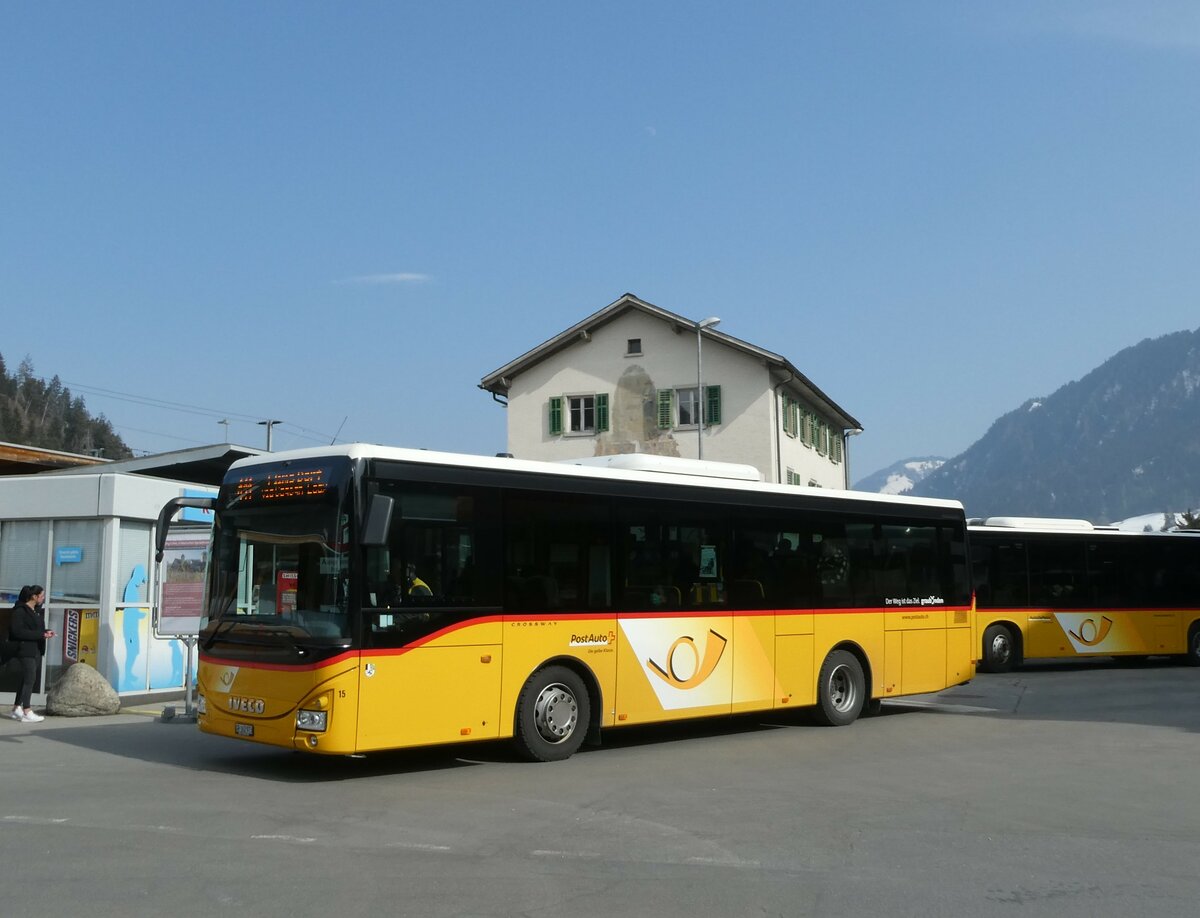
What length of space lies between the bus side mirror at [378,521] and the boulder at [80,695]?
8.53m

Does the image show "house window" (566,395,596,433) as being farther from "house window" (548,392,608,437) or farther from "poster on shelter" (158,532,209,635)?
"poster on shelter" (158,532,209,635)

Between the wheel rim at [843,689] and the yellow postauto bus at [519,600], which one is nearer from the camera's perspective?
the yellow postauto bus at [519,600]

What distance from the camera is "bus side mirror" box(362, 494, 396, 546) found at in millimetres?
10297

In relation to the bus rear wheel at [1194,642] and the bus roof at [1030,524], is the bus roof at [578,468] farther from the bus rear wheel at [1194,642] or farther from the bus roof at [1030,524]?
the bus rear wheel at [1194,642]

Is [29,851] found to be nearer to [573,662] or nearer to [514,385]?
[573,662]

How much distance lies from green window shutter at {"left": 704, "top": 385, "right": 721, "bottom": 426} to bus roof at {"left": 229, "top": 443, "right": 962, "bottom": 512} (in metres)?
31.5

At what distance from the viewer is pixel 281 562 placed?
11.0 metres

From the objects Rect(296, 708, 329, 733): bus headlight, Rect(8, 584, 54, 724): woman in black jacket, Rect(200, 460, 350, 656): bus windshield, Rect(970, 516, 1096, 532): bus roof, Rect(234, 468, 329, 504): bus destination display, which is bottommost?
Rect(296, 708, 329, 733): bus headlight

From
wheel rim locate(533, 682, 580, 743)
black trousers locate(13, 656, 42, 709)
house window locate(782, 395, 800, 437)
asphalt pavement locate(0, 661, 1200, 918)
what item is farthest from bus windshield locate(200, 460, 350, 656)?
house window locate(782, 395, 800, 437)

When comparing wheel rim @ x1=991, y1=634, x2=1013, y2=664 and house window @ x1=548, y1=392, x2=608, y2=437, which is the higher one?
house window @ x1=548, y1=392, x2=608, y2=437

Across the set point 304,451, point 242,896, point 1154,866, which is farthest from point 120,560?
point 1154,866

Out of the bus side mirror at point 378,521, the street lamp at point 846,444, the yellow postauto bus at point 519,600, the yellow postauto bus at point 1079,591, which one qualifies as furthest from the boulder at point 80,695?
the street lamp at point 846,444

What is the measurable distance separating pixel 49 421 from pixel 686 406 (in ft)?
369

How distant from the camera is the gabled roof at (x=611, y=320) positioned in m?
47.9
